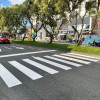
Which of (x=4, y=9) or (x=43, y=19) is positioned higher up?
(x=4, y=9)

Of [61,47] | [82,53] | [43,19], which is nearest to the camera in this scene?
[82,53]

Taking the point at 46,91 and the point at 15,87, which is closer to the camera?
the point at 46,91

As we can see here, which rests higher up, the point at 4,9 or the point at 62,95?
the point at 4,9

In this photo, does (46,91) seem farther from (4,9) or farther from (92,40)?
(4,9)

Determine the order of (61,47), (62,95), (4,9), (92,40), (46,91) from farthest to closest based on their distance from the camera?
(4,9)
(92,40)
(61,47)
(46,91)
(62,95)

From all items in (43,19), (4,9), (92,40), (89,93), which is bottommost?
(89,93)

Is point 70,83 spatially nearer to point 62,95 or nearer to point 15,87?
point 62,95

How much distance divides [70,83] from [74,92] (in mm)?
765

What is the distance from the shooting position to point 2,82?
4613 mm

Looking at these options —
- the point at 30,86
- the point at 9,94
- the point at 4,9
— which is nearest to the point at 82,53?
the point at 30,86

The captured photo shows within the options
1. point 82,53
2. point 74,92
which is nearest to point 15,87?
point 74,92

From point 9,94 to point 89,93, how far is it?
9.55 ft

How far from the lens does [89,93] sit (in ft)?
12.5

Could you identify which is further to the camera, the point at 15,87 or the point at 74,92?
the point at 15,87
